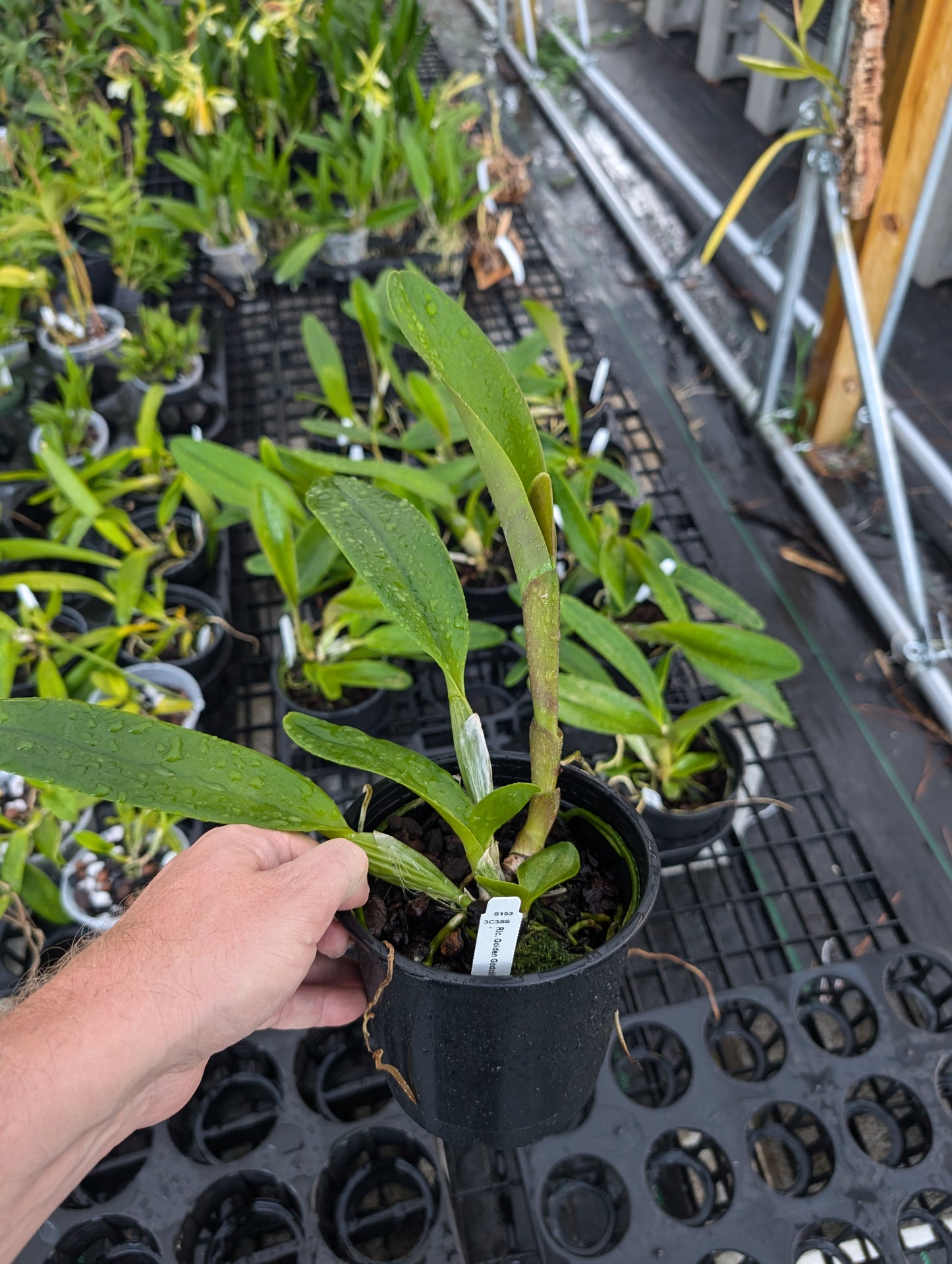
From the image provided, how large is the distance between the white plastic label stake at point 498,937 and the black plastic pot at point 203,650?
0.75 m

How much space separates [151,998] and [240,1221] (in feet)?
1.42

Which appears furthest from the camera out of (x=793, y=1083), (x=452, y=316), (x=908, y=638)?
(x=908, y=638)

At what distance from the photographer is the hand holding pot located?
478 millimetres

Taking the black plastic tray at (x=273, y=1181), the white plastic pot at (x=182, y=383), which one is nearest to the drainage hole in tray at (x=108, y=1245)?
the black plastic tray at (x=273, y=1181)

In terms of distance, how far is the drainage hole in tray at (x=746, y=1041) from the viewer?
0.84 metres

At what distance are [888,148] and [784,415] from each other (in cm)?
50

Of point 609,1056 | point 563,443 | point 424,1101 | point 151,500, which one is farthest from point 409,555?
point 151,500

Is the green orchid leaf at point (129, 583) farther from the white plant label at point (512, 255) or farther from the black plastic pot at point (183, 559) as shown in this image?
the white plant label at point (512, 255)

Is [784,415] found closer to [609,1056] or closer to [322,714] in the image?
[322,714]

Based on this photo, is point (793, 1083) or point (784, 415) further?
point (784, 415)

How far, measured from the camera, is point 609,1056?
2.82ft

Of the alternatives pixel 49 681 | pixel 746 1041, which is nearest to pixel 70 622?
pixel 49 681

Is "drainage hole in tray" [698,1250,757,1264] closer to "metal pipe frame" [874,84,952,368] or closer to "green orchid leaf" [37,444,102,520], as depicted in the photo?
"green orchid leaf" [37,444,102,520]

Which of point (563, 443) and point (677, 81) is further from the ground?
point (677, 81)
